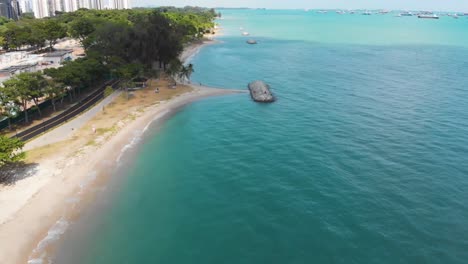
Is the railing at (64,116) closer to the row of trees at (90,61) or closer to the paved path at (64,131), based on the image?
the paved path at (64,131)

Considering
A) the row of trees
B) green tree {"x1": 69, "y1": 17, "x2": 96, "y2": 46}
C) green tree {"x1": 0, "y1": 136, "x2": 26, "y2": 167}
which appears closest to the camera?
green tree {"x1": 0, "y1": 136, "x2": 26, "y2": 167}

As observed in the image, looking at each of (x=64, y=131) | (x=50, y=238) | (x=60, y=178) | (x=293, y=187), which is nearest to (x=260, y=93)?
(x=293, y=187)

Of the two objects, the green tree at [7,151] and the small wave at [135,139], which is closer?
the green tree at [7,151]

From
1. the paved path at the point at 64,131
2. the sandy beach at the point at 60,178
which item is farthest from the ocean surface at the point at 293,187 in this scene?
the paved path at the point at 64,131

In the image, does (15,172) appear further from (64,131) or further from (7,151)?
(64,131)

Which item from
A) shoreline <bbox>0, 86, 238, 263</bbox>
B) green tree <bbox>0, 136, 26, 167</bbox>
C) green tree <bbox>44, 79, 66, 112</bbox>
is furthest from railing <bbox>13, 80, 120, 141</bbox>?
shoreline <bbox>0, 86, 238, 263</bbox>

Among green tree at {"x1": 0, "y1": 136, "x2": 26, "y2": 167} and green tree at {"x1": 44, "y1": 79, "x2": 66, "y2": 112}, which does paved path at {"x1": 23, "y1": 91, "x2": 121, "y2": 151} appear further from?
green tree at {"x1": 0, "y1": 136, "x2": 26, "y2": 167}

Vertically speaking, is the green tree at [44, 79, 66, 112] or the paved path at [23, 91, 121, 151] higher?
the green tree at [44, 79, 66, 112]
